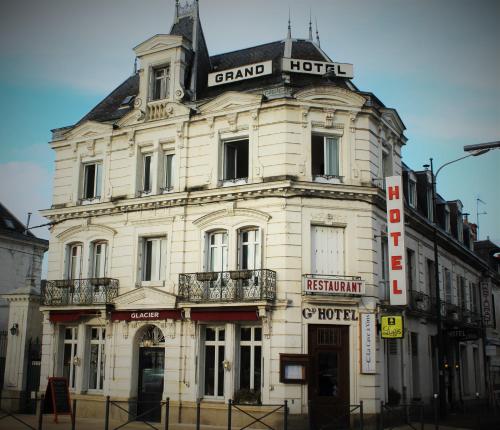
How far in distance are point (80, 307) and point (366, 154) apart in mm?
12296

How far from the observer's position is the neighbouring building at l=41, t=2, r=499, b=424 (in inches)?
858

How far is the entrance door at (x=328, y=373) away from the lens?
21328 mm

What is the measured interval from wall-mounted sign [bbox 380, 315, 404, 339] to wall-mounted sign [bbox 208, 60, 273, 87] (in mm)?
10258

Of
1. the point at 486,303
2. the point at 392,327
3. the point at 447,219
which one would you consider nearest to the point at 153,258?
the point at 392,327

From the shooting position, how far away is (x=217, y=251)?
23.9 metres

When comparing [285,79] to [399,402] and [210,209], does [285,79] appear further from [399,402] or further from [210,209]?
[399,402]

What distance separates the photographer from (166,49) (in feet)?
85.6

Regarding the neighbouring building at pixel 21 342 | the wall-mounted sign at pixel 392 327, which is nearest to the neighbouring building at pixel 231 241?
the wall-mounted sign at pixel 392 327

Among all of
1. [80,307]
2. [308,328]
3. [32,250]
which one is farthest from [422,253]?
[32,250]

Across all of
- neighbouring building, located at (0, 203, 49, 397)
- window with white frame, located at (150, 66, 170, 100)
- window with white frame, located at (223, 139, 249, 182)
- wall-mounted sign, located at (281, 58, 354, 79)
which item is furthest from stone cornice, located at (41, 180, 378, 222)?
neighbouring building, located at (0, 203, 49, 397)

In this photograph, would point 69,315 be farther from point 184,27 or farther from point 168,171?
point 184,27

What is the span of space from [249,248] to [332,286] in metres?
3.38

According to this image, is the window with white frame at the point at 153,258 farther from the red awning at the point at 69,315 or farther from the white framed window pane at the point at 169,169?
the red awning at the point at 69,315

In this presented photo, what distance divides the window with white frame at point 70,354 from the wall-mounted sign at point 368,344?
1135cm
